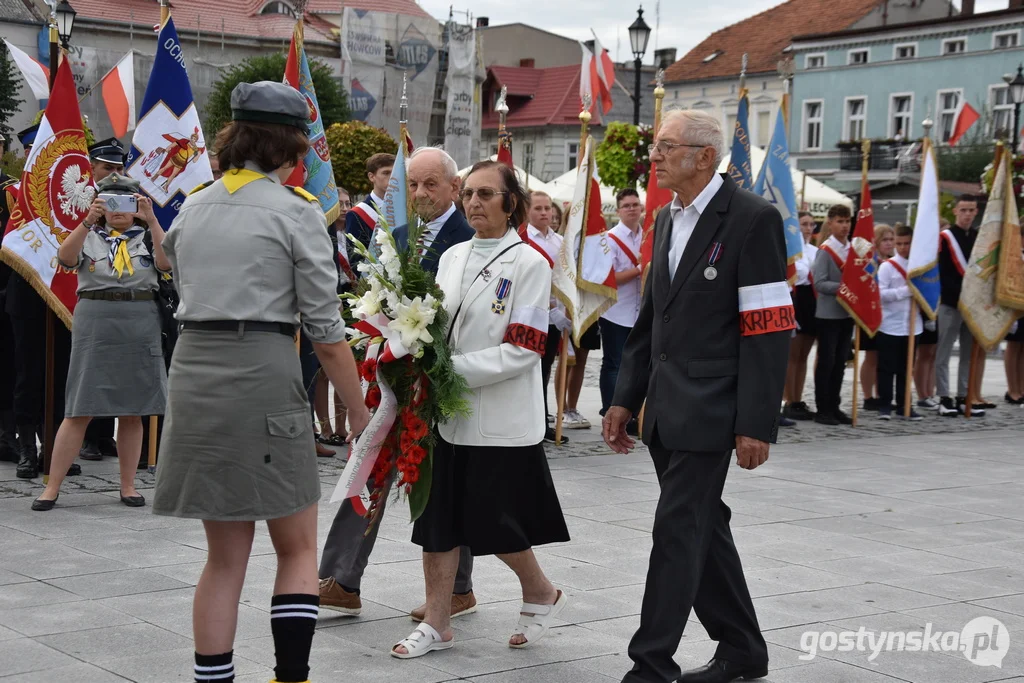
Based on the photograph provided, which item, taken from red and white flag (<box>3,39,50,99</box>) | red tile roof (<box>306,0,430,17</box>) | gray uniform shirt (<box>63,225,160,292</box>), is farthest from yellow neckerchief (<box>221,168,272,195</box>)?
red tile roof (<box>306,0,430,17</box>)

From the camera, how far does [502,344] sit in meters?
4.95

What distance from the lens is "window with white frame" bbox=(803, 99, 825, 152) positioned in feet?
193

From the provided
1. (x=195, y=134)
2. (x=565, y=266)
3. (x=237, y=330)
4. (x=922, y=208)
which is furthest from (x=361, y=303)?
(x=922, y=208)

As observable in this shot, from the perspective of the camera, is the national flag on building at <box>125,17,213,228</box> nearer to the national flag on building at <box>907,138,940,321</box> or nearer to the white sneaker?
the white sneaker

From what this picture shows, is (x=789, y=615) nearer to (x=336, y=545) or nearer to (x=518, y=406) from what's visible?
(x=518, y=406)

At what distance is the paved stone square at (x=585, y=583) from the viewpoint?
4.84 m

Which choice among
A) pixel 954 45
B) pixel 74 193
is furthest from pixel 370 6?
pixel 74 193

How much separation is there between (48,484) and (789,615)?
4.48m

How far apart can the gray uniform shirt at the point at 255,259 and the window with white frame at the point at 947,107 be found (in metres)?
53.0

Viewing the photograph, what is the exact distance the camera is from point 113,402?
770 centimetres

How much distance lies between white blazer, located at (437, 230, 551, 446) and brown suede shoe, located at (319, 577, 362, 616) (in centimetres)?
90

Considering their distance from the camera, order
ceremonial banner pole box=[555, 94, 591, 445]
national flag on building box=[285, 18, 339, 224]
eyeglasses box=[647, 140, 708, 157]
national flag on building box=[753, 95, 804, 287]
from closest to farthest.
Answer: eyeglasses box=[647, 140, 708, 157] → national flag on building box=[285, 18, 339, 224] → ceremonial banner pole box=[555, 94, 591, 445] → national flag on building box=[753, 95, 804, 287]

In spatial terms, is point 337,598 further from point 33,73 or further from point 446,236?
point 33,73

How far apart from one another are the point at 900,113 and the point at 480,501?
179 ft
